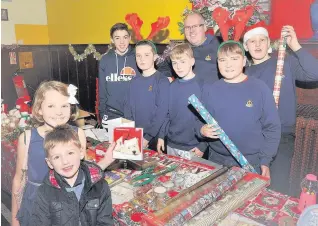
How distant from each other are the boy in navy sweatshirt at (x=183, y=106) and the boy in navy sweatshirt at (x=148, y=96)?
0.49ft

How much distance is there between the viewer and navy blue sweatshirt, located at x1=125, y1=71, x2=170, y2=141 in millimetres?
3059

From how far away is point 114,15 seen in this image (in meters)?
5.53

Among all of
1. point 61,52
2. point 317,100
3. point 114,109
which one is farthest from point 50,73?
point 317,100

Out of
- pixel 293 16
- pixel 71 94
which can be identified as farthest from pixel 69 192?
pixel 293 16

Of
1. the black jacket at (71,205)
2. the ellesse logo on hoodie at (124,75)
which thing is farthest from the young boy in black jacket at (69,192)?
the ellesse logo on hoodie at (124,75)

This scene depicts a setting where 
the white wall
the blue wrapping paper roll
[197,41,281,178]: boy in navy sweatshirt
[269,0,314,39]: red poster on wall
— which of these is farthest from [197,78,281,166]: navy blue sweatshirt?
the white wall

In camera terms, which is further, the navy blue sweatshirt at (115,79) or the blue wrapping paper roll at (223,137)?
the navy blue sweatshirt at (115,79)

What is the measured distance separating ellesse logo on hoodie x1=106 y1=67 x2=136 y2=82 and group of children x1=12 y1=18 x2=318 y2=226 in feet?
2.00

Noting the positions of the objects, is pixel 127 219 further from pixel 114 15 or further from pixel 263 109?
pixel 114 15

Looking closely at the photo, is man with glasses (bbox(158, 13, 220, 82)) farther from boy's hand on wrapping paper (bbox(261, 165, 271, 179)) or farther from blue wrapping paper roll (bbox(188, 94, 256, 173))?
boy's hand on wrapping paper (bbox(261, 165, 271, 179))

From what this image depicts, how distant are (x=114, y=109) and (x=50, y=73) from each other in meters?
3.90

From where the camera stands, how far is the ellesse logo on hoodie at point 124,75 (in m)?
3.85

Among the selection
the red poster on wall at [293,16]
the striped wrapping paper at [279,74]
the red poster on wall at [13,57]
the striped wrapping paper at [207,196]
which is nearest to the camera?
the striped wrapping paper at [207,196]

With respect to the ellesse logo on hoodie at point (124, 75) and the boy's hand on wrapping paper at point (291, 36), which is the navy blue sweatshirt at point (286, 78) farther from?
the ellesse logo on hoodie at point (124, 75)
